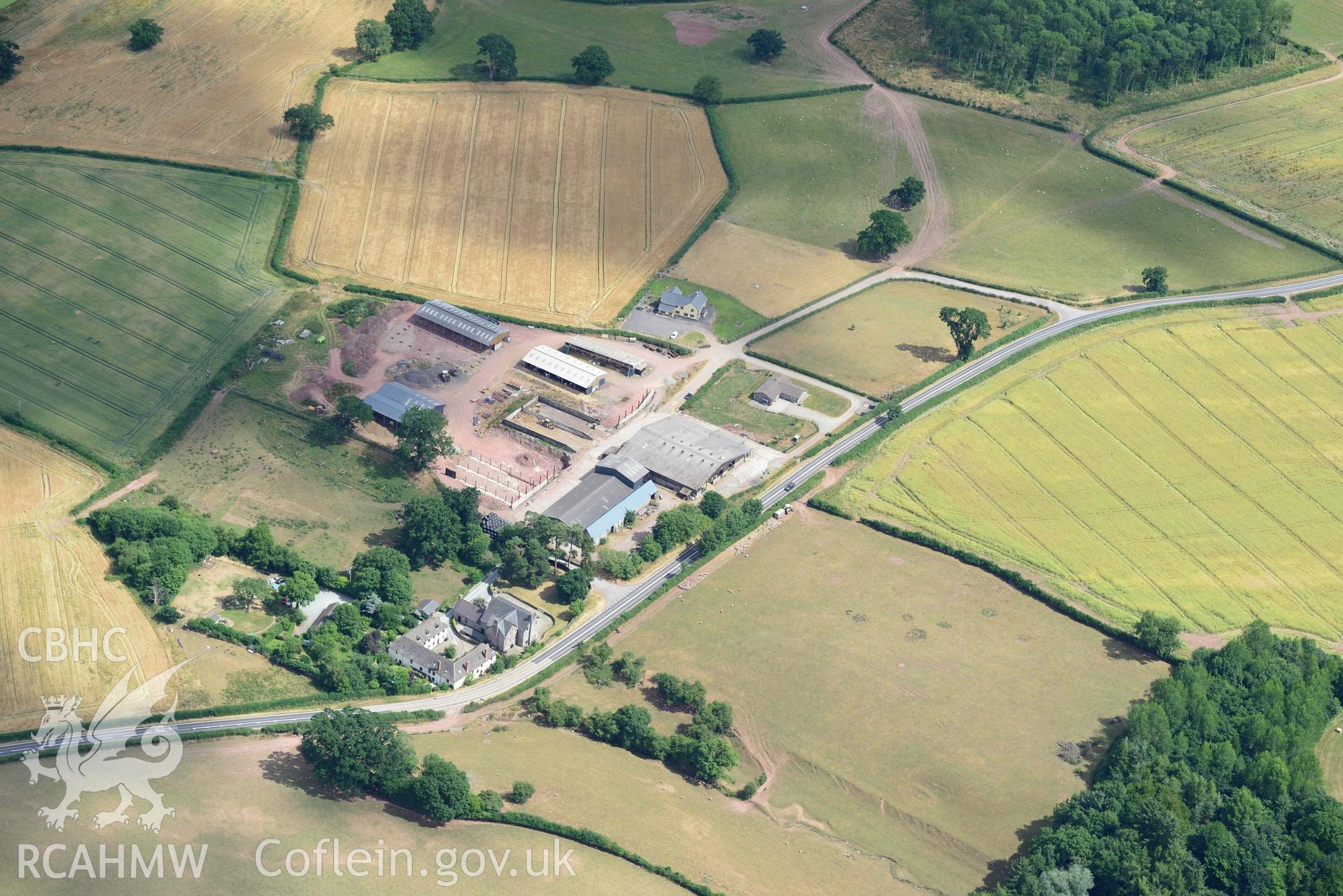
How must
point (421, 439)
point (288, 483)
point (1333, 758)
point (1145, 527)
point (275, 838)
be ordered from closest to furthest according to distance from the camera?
point (275, 838)
point (1333, 758)
point (1145, 527)
point (288, 483)
point (421, 439)

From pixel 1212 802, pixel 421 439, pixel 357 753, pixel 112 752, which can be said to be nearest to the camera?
pixel 357 753

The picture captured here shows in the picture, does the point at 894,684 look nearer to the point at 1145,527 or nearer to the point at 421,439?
the point at 1145,527

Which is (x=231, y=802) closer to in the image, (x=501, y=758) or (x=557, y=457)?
(x=501, y=758)

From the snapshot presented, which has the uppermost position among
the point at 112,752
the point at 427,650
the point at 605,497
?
the point at 605,497

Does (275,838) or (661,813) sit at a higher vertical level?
(661,813)

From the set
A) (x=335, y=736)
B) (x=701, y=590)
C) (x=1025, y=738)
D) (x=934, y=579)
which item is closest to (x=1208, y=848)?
(x=1025, y=738)

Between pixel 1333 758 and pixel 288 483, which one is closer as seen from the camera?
pixel 1333 758

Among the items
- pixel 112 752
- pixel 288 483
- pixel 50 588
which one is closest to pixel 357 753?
pixel 112 752
